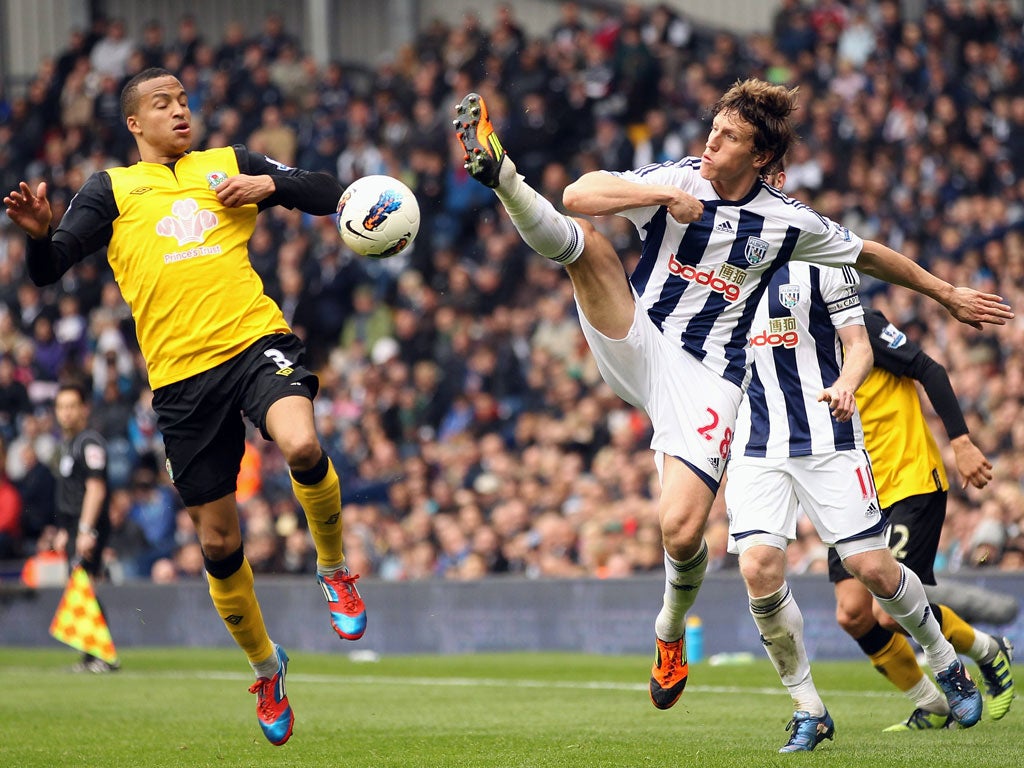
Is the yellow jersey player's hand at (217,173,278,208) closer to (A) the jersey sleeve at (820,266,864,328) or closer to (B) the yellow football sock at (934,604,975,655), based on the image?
(A) the jersey sleeve at (820,266,864,328)

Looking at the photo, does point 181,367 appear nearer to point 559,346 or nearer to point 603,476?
point 603,476

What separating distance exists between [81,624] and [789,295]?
7023 millimetres

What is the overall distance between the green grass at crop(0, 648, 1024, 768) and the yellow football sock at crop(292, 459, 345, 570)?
89 cm

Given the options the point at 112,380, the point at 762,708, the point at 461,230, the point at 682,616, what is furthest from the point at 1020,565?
the point at 112,380

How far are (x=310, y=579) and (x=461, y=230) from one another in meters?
5.56

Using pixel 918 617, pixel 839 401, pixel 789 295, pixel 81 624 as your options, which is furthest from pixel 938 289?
pixel 81 624

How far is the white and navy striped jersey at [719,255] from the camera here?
679cm

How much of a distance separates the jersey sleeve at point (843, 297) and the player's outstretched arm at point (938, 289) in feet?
1.49

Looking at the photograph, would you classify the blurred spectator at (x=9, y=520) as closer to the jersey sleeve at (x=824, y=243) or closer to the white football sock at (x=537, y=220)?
the white football sock at (x=537, y=220)

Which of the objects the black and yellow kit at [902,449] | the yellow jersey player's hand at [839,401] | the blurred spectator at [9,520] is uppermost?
the yellow jersey player's hand at [839,401]

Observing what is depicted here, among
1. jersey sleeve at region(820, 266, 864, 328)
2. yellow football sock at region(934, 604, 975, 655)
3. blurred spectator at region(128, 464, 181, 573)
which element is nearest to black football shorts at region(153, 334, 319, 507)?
jersey sleeve at region(820, 266, 864, 328)

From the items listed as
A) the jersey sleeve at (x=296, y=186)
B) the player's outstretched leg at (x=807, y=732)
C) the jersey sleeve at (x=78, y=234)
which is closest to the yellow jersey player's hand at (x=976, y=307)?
the player's outstretched leg at (x=807, y=732)

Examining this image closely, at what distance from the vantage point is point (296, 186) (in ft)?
23.3

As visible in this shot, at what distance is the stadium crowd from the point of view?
47.5 ft
